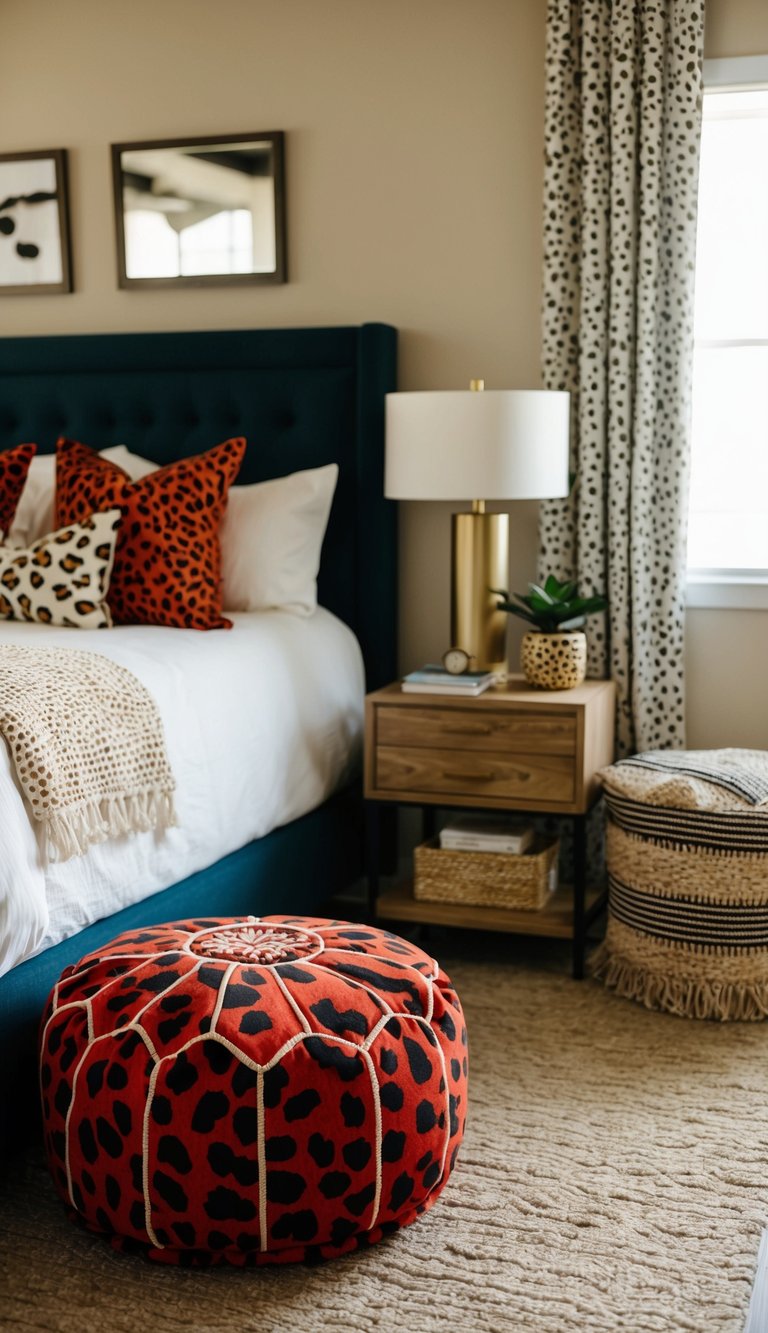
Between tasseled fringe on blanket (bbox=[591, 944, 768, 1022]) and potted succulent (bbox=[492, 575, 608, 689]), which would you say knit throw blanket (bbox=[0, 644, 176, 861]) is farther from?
tasseled fringe on blanket (bbox=[591, 944, 768, 1022])

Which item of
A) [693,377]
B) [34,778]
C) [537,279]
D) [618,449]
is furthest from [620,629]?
[34,778]

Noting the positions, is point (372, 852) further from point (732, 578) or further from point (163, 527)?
point (732, 578)

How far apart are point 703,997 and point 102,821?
1.36 m

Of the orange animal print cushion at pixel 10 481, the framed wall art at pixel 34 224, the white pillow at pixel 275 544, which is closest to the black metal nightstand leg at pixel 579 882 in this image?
the white pillow at pixel 275 544

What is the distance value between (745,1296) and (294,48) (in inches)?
124

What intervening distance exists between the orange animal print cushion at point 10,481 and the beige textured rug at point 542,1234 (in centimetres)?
168

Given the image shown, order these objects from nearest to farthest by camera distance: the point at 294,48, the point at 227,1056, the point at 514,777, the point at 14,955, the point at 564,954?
the point at 227,1056 < the point at 14,955 < the point at 514,777 < the point at 564,954 < the point at 294,48

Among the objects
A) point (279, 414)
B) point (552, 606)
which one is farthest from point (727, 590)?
point (279, 414)

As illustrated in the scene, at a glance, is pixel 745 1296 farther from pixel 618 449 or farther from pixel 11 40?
pixel 11 40

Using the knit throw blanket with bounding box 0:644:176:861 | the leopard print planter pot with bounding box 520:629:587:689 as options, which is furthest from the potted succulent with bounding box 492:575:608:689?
the knit throw blanket with bounding box 0:644:176:861

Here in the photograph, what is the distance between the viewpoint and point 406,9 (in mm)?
3338

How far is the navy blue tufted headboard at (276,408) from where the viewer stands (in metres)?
3.37

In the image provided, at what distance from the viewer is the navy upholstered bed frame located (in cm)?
333

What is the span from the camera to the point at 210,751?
257 centimetres
